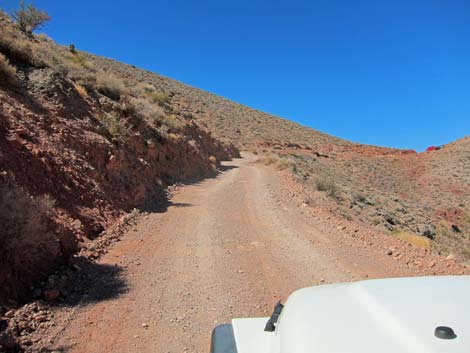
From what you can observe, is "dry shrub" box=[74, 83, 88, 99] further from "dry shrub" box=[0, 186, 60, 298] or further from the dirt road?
"dry shrub" box=[0, 186, 60, 298]

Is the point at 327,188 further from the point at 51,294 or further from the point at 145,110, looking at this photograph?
the point at 51,294

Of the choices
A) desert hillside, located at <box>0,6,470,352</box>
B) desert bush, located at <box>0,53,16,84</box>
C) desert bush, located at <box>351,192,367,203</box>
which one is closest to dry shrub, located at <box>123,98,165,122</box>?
desert hillside, located at <box>0,6,470,352</box>

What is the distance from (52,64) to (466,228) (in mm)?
27085

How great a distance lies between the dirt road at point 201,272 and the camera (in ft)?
16.6

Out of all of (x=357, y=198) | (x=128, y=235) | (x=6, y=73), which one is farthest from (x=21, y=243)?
(x=357, y=198)

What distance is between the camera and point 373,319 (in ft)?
6.21

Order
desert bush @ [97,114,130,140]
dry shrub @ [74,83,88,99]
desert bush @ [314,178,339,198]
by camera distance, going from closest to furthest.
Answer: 1. desert bush @ [97,114,130,140]
2. dry shrub @ [74,83,88,99]
3. desert bush @ [314,178,339,198]

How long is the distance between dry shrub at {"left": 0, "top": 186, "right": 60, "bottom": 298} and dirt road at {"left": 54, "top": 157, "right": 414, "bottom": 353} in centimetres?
100

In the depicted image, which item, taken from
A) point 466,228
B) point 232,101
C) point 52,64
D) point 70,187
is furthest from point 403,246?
point 232,101

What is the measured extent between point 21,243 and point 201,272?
2.92 meters

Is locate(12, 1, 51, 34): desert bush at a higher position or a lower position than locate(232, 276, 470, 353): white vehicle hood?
higher

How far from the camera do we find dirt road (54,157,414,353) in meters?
5.06

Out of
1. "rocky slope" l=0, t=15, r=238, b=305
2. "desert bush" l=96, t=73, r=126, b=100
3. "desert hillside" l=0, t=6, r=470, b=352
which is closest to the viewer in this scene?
"desert hillside" l=0, t=6, r=470, b=352

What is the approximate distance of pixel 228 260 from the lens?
7797 millimetres
